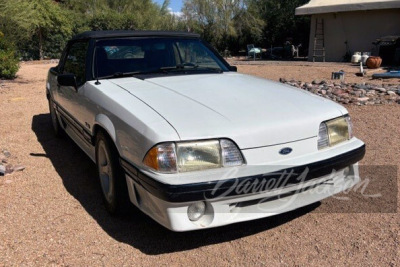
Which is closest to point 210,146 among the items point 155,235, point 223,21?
point 155,235

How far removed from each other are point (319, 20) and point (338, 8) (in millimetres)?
1555

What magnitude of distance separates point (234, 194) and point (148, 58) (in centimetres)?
199

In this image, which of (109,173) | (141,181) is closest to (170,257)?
(141,181)

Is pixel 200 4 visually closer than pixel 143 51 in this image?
No

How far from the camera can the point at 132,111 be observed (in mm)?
2695

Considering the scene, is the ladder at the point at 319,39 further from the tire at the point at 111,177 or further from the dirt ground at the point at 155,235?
the tire at the point at 111,177

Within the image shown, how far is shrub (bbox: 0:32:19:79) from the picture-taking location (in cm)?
1291

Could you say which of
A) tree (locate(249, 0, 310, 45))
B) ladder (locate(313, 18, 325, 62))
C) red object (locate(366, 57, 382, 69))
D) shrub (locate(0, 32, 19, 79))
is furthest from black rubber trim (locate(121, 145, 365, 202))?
tree (locate(249, 0, 310, 45))

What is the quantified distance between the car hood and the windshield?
0.93 feet

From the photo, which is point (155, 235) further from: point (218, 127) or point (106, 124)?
point (218, 127)

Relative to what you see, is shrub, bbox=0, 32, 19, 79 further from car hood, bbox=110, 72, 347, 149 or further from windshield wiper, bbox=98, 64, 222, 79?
car hood, bbox=110, 72, 347, 149

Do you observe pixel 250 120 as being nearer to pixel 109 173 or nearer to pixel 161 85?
pixel 161 85

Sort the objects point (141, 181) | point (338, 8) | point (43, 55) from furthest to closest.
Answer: point (43, 55)
point (338, 8)
point (141, 181)

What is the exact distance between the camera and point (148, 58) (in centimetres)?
387
